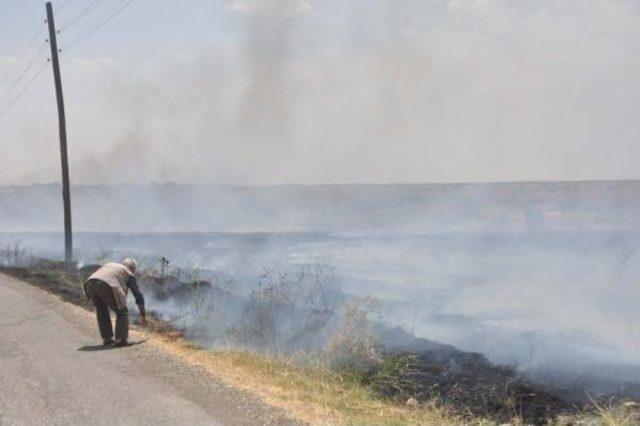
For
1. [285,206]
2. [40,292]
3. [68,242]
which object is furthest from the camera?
[285,206]

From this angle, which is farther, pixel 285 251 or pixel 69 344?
pixel 285 251

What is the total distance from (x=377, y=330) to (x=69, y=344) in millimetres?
5741

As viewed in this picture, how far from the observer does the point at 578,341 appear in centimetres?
1636

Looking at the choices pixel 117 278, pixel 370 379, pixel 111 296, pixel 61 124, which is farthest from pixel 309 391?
pixel 61 124

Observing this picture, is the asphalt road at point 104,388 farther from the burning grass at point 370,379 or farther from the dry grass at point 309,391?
the burning grass at point 370,379

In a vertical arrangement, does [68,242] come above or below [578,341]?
above

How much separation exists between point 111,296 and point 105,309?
259 mm

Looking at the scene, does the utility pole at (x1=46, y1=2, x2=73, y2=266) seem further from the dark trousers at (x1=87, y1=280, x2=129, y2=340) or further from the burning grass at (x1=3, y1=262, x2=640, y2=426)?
the dark trousers at (x1=87, y1=280, x2=129, y2=340)

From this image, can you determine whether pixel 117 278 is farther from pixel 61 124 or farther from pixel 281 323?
pixel 61 124

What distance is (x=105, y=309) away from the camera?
1199 centimetres

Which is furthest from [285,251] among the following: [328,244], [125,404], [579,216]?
[125,404]

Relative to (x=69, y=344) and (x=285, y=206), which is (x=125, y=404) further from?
(x=285, y=206)

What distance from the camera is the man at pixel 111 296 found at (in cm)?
1191

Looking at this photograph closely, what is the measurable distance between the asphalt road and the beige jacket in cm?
80
